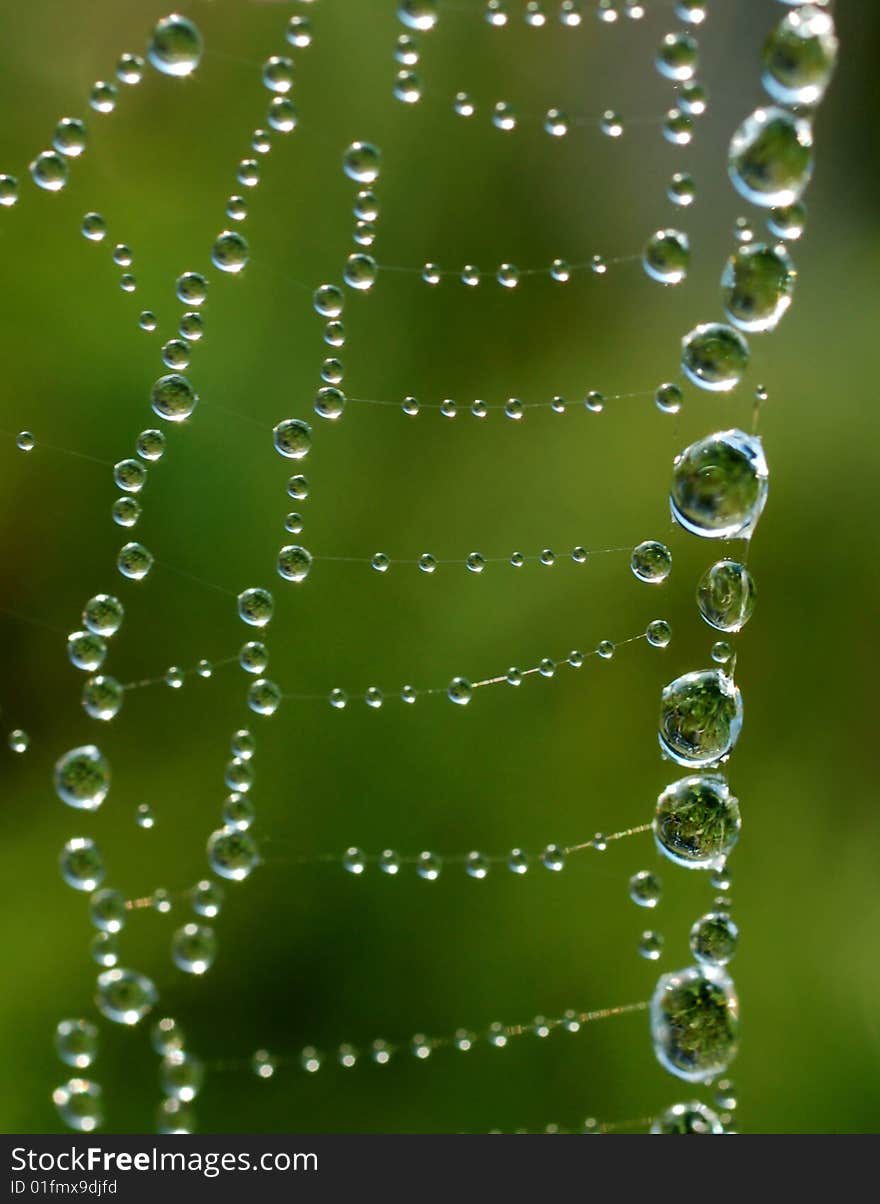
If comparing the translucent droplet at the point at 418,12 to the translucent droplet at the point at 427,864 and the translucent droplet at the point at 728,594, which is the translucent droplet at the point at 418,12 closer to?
the translucent droplet at the point at 728,594

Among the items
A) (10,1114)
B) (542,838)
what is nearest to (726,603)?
(542,838)

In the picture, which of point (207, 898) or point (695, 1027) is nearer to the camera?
point (695, 1027)

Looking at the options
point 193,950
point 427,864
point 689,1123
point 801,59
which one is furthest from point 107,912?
point 801,59

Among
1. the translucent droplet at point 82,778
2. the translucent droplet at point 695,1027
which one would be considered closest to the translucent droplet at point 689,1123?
the translucent droplet at point 695,1027

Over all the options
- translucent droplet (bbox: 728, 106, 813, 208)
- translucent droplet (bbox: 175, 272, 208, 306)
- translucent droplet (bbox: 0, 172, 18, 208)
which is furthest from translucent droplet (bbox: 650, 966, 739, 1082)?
translucent droplet (bbox: 0, 172, 18, 208)

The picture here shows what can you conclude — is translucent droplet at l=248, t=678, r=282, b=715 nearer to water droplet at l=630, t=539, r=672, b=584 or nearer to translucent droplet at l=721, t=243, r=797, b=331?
water droplet at l=630, t=539, r=672, b=584

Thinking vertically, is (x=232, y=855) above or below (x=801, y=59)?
below

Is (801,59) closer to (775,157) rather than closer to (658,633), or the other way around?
(775,157)

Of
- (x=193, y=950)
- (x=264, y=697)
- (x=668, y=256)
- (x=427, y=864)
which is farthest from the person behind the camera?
(x=427, y=864)
